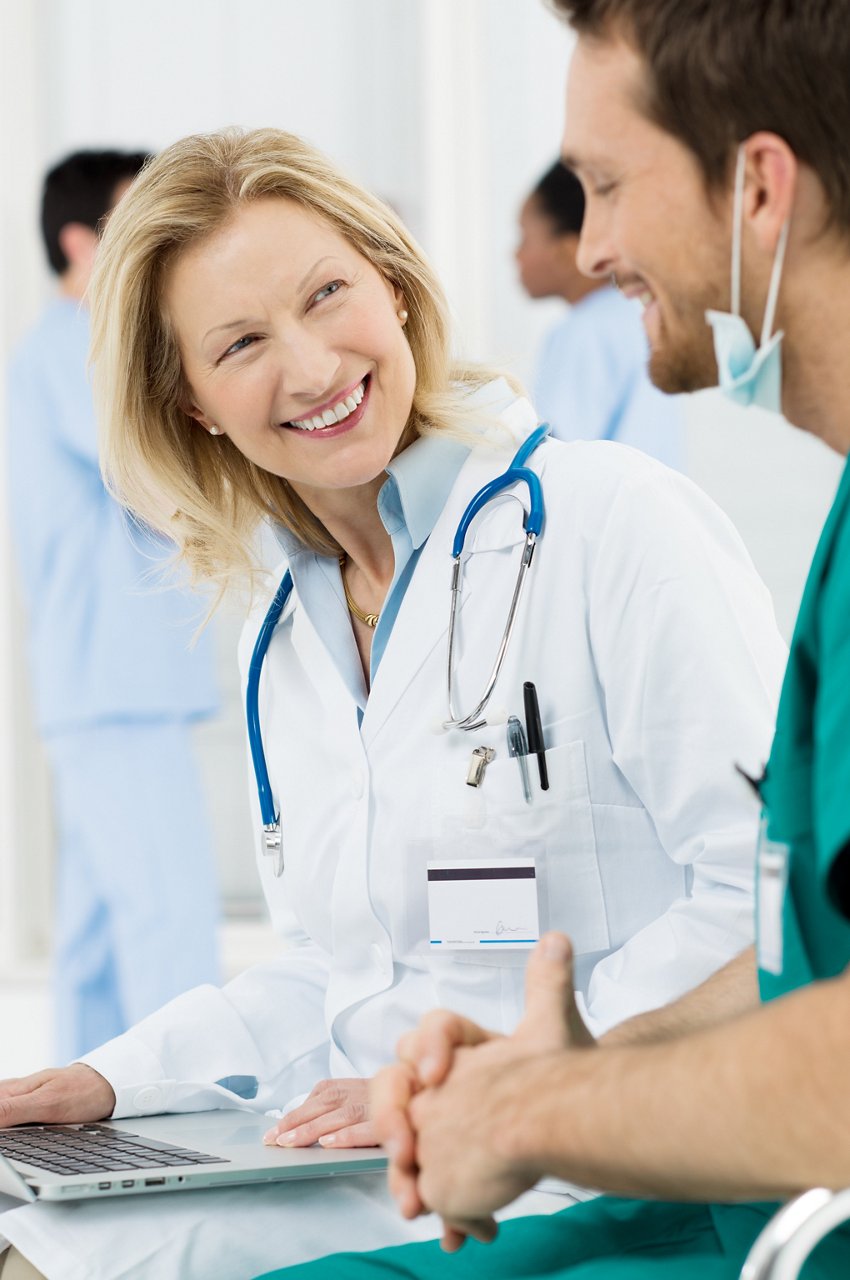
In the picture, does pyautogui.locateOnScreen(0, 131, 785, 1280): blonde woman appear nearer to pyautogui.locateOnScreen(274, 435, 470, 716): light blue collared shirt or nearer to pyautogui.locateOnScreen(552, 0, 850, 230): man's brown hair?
pyautogui.locateOnScreen(274, 435, 470, 716): light blue collared shirt

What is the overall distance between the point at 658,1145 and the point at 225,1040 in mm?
752

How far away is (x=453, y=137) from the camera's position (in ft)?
12.3

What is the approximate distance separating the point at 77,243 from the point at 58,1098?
2.24m

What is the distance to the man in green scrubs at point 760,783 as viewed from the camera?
2.21 feet

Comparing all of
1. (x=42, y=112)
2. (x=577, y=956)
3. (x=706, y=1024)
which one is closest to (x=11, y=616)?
(x=42, y=112)

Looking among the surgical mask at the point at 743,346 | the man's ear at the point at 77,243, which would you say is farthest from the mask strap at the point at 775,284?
the man's ear at the point at 77,243

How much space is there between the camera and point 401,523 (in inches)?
56.0

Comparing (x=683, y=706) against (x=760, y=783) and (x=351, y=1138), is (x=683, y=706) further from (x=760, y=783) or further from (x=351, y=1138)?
(x=351, y=1138)

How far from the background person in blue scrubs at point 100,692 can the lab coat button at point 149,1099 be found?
1.68 m

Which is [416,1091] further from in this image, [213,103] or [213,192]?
[213,103]

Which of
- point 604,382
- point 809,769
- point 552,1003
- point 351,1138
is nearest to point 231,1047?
point 351,1138

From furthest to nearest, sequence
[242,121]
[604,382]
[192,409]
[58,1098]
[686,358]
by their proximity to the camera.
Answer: [242,121] → [604,382] → [192,409] → [58,1098] → [686,358]

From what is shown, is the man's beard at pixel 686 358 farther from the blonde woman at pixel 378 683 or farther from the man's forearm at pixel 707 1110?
the man's forearm at pixel 707 1110

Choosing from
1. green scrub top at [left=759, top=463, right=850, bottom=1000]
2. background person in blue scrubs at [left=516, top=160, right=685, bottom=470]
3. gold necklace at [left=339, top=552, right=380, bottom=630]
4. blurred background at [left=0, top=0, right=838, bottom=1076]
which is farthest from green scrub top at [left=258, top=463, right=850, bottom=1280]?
blurred background at [left=0, top=0, right=838, bottom=1076]
